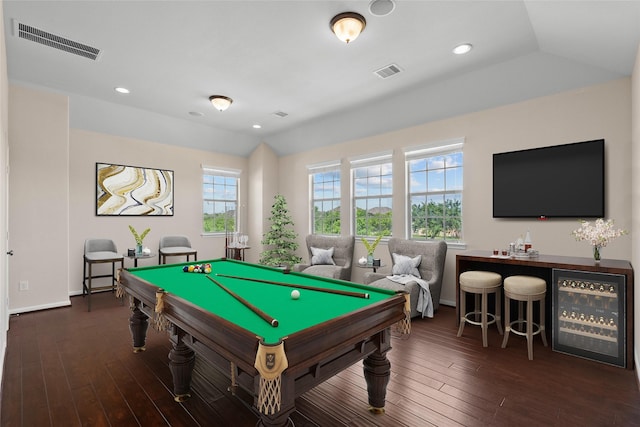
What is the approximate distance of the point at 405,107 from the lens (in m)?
4.84

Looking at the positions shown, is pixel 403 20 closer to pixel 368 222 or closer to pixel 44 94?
pixel 368 222

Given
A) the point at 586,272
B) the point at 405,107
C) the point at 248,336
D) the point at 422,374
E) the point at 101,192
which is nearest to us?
the point at 248,336

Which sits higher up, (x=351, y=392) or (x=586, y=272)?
(x=586, y=272)

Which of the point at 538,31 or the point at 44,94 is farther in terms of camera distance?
the point at 44,94

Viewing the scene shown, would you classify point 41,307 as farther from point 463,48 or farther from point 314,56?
point 463,48

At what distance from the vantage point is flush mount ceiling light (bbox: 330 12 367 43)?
9.30ft

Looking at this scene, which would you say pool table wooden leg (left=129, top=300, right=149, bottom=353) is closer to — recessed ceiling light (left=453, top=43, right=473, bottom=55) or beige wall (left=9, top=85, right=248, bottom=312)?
beige wall (left=9, top=85, right=248, bottom=312)

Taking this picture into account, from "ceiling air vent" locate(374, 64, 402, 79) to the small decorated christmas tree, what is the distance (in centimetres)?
348

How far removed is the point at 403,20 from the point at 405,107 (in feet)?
6.50

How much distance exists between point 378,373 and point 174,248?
5.15 meters

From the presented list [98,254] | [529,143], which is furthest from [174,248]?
[529,143]

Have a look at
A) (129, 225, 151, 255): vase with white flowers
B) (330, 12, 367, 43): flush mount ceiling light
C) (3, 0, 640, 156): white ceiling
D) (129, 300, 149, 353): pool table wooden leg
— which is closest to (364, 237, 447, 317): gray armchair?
(3, 0, 640, 156): white ceiling

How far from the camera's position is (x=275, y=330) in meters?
1.54

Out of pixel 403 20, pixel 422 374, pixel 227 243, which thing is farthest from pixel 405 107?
pixel 227 243
